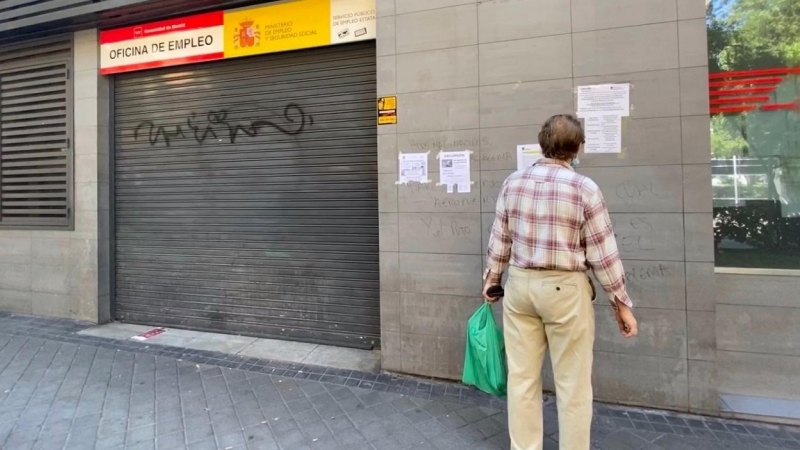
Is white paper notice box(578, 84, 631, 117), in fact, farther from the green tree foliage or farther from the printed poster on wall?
the printed poster on wall

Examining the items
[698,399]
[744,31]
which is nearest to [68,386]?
[698,399]

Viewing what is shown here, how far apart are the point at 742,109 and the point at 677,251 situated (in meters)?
1.36

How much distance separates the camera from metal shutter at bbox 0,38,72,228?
5.97 meters

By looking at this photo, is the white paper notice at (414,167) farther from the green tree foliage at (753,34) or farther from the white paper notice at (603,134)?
the green tree foliage at (753,34)

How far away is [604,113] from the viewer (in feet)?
11.7

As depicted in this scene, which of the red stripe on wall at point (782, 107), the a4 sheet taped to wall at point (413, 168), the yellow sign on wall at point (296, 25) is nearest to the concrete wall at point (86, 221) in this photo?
the yellow sign on wall at point (296, 25)

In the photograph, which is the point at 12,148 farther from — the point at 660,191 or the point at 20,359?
the point at 660,191

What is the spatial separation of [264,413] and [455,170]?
249cm

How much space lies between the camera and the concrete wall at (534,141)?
3393 mm

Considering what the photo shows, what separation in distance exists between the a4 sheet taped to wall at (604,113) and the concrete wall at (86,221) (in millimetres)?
5729

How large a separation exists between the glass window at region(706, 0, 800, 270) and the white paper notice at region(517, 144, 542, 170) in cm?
144

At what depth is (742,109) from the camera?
12.1 feet

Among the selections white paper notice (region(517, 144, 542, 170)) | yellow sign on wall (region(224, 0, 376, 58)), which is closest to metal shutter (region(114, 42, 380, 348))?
yellow sign on wall (region(224, 0, 376, 58))

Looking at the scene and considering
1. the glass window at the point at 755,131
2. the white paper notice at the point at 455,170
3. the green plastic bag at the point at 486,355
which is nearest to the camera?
the green plastic bag at the point at 486,355
